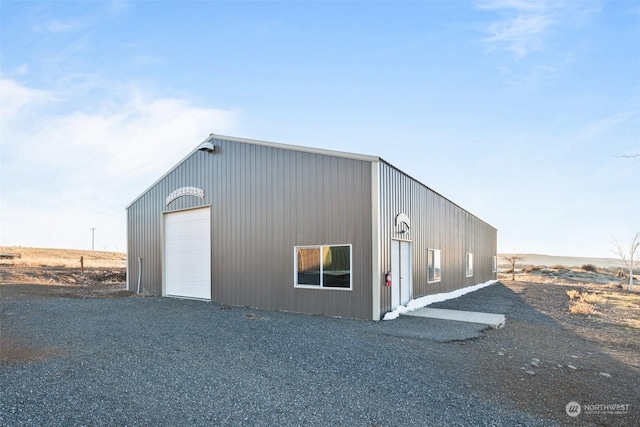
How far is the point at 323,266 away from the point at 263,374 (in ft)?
18.8

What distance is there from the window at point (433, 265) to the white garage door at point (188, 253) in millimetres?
8176

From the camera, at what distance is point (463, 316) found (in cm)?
1105

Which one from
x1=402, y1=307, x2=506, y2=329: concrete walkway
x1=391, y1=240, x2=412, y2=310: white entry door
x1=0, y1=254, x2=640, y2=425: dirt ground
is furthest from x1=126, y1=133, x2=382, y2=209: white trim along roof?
x1=0, y1=254, x2=640, y2=425: dirt ground

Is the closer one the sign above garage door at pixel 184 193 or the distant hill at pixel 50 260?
the sign above garage door at pixel 184 193

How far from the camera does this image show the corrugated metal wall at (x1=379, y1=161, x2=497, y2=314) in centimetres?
1116

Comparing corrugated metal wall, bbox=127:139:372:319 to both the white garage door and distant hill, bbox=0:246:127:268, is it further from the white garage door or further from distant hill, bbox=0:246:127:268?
distant hill, bbox=0:246:127:268

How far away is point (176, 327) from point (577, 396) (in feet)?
24.9

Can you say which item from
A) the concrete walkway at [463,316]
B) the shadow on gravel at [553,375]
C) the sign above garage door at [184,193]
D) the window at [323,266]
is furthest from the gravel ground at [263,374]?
the sign above garage door at [184,193]

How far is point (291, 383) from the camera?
5.36m

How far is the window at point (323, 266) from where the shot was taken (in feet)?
35.8

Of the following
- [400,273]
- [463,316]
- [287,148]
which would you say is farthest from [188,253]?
[463,316]

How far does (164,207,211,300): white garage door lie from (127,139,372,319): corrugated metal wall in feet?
1.50

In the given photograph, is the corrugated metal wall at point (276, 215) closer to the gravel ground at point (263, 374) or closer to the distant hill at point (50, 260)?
the gravel ground at point (263, 374)

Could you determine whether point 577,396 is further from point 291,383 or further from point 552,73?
point 552,73
